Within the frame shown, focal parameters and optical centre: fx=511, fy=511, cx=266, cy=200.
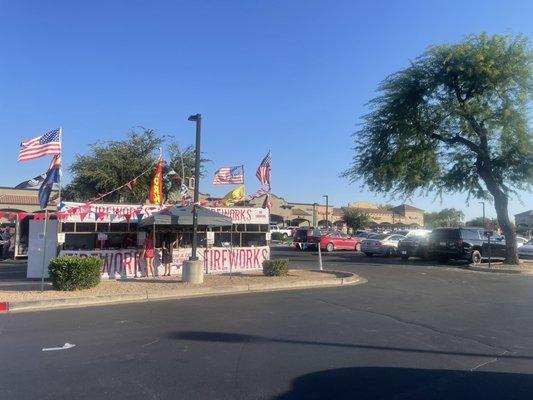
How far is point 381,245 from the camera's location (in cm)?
3027

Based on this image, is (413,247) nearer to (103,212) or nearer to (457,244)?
(457,244)

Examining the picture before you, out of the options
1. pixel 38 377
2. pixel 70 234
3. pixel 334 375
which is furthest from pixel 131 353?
pixel 70 234

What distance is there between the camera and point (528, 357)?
7055mm

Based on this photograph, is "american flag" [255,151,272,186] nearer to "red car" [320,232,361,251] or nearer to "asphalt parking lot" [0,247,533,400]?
"asphalt parking lot" [0,247,533,400]

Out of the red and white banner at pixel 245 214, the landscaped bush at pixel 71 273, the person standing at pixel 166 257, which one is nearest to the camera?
the landscaped bush at pixel 71 273

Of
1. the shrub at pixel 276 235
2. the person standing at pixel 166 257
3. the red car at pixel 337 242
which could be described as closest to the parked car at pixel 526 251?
the red car at pixel 337 242

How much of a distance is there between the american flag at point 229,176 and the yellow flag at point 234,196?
1.34 ft

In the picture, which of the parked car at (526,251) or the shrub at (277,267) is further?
the parked car at (526,251)

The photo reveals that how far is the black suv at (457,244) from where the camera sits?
82.2ft

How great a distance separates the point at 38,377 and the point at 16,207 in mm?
49986

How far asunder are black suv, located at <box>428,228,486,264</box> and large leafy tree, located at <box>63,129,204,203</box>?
52.6ft

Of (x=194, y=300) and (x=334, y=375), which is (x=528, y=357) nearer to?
(x=334, y=375)

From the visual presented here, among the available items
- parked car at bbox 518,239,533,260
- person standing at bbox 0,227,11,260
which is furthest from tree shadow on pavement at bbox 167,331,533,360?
parked car at bbox 518,239,533,260

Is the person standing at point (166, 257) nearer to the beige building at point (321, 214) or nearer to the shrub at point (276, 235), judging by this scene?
the shrub at point (276, 235)
